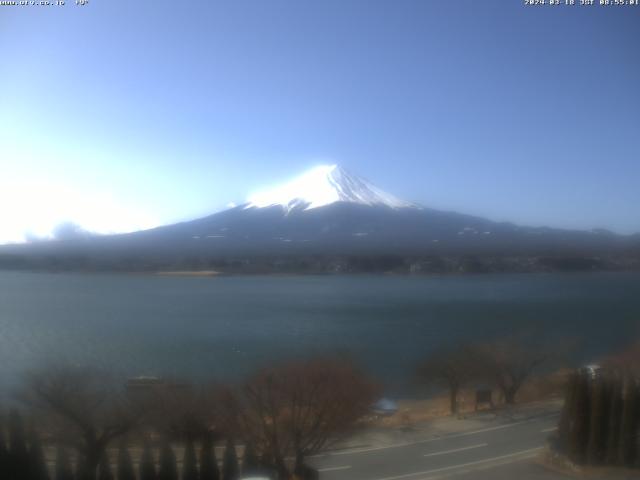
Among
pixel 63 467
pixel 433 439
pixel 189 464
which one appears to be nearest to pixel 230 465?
pixel 189 464

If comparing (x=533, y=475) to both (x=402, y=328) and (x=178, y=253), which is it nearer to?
(x=402, y=328)

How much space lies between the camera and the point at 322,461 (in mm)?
2627

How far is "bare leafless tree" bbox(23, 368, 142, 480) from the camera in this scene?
2.45 m

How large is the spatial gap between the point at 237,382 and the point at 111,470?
2.66ft

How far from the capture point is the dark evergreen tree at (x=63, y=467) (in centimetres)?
235

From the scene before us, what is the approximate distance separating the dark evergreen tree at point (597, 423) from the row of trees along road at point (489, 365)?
633 mm

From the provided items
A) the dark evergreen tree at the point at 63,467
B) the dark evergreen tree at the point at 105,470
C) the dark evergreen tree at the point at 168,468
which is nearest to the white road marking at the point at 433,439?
the dark evergreen tree at the point at 168,468

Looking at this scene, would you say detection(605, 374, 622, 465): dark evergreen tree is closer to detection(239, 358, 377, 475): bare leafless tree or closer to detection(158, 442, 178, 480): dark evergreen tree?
detection(239, 358, 377, 475): bare leafless tree

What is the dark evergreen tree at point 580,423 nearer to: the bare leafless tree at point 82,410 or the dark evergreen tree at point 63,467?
the bare leafless tree at point 82,410

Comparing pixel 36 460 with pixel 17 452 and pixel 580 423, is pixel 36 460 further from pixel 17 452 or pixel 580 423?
pixel 580 423

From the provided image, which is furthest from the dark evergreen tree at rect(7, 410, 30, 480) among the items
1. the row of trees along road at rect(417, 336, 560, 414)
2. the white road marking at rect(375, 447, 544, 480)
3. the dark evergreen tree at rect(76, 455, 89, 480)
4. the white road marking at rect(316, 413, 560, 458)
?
the row of trees along road at rect(417, 336, 560, 414)

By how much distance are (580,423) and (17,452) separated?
9.87 ft

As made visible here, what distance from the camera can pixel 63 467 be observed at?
2.37 m

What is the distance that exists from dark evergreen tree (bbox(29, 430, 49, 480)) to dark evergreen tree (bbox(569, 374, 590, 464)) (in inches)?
108
